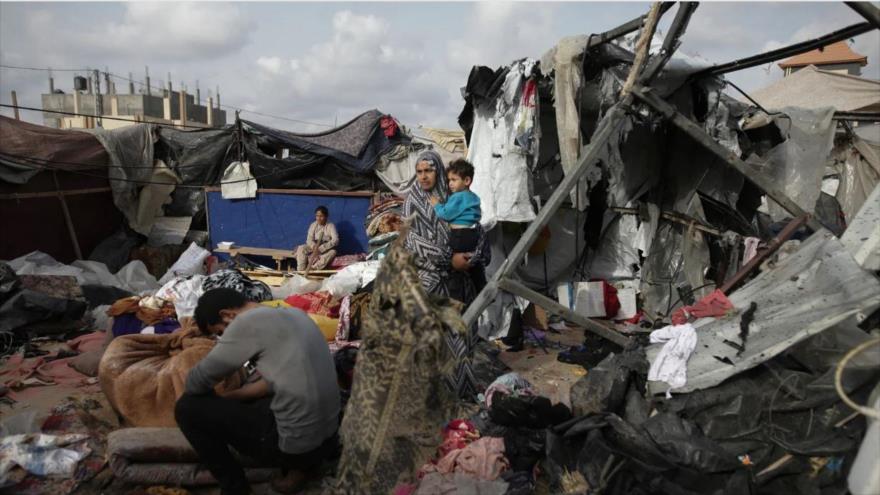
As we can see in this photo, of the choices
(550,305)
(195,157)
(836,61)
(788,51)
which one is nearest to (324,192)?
(195,157)

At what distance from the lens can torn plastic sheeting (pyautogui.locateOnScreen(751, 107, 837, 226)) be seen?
4984 millimetres

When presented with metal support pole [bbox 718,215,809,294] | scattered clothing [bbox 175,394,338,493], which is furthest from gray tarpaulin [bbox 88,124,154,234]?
metal support pole [bbox 718,215,809,294]

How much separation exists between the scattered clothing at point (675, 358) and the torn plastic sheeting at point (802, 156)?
2443mm

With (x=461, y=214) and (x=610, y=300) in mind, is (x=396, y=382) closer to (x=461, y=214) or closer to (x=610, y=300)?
(x=461, y=214)

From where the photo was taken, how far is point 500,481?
3002 mm

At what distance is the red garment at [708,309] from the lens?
3.54 metres

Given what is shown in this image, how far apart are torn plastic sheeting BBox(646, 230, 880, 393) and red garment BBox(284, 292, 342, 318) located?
11.3 ft

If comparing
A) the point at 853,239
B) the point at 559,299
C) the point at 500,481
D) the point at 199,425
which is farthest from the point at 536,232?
the point at 559,299

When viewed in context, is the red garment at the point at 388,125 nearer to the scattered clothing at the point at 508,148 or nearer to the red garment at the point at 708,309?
the scattered clothing at the point at 508,148

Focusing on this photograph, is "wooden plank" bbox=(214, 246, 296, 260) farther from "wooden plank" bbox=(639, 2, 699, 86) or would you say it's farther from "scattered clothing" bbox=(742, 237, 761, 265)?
"scattered clothing" bbox=(742, 237, 761, 265)

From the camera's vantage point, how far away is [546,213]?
371 centimetres

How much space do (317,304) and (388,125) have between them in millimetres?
4145

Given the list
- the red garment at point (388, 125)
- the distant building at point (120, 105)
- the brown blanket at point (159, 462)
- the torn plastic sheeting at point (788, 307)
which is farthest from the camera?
the distant building at point (120, 105)

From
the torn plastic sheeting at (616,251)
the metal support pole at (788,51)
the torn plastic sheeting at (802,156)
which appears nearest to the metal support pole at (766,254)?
the torn plastic sheeting at (802,156)
